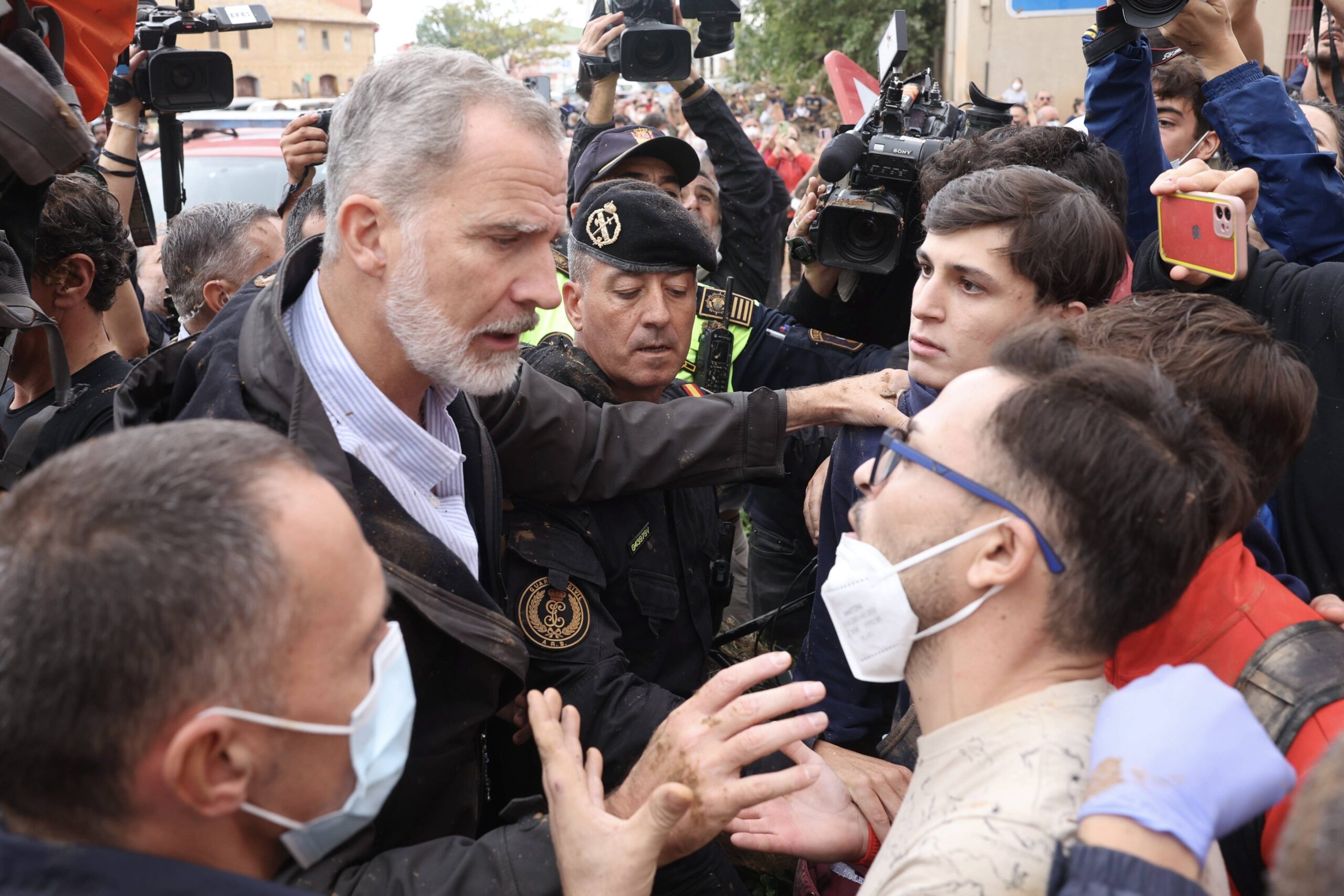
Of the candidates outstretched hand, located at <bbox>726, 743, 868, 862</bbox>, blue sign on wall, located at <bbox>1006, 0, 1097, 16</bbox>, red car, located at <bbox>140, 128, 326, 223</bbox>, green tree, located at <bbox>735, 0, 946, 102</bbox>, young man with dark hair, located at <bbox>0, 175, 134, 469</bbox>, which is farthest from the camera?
green tree, located at <bbox>735, 0, 946, 102</bbox>

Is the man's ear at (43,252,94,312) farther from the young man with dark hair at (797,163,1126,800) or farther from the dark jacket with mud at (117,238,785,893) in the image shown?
the young man with dark hair at (797,163,1126,800)

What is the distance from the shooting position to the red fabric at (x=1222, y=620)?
1732 millimetres

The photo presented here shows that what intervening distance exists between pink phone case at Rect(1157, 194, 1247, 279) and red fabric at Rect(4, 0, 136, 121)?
2633mm

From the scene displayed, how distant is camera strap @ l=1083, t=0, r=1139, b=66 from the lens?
10.1ft

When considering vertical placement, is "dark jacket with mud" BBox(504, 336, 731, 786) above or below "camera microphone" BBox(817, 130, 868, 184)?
below

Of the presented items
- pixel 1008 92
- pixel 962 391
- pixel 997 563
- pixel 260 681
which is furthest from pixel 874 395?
pixel 1008 92

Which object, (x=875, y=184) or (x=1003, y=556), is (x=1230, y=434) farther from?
(x=875, y=184)

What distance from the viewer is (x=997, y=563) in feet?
5.46

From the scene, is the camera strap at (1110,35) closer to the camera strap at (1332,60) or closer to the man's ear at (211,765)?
the camera strap at (1332,60)

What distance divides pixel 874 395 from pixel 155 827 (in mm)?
1818

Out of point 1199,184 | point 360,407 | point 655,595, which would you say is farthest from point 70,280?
point 1199,184

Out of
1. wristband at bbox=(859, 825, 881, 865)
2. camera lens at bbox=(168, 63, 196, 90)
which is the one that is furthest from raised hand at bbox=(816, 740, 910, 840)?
camera lens at bbox=(168, 63, 196, 90)

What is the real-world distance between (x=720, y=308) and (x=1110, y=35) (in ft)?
4.98

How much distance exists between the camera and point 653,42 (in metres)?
5.06
